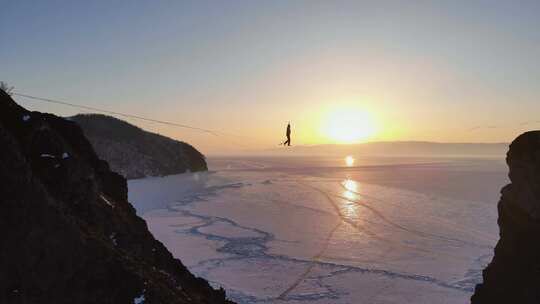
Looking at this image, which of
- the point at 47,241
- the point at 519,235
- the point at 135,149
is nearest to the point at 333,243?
the point at 519,235

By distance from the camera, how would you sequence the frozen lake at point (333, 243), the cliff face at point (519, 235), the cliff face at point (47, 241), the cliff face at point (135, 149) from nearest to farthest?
1. the cliff face at point (47, 241)
2. the cliff face at point (519, 235)
3. the frozen lake at point (333, 243)
4. the cliff face at point (135, 149)

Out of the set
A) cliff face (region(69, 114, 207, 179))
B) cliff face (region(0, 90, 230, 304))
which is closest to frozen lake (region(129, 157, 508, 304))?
cliff face (region(0, 90, 230, 304))

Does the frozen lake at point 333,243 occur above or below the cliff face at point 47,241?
below

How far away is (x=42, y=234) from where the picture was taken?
6316 millimetres

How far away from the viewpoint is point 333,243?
24.2m

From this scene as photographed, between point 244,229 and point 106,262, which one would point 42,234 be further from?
point 244,229

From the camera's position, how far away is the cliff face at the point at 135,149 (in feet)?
273

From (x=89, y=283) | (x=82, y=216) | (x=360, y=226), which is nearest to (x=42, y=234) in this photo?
(x=89, y=283)

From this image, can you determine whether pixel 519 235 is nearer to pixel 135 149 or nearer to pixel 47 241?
pixel 47 241

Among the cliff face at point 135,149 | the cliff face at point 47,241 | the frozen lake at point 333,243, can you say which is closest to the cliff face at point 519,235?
the frozen lake at point 333,243

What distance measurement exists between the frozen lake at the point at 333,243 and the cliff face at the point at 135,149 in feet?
135

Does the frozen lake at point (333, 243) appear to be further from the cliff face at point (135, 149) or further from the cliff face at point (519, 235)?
the cliff face at point (135, 149)

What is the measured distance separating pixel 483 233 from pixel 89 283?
25611 mm

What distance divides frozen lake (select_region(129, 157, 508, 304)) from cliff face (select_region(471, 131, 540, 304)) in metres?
5.32
